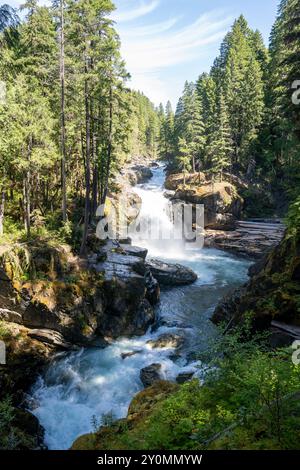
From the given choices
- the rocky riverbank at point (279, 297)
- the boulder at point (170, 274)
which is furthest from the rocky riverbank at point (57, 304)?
the rocky riverbank at point (279, 297)

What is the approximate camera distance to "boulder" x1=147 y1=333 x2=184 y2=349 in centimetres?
1659

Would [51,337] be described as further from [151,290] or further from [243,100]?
[243,100]

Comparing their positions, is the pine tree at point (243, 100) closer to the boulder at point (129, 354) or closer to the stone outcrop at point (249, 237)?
the stone outcrop at point (249, 237)

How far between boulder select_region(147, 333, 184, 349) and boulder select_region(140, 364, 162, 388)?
7.45 feet

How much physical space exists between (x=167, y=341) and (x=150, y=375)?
3.20 meters

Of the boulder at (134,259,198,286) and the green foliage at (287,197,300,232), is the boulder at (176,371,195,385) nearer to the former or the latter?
the green foliage at (287,197,300,232)

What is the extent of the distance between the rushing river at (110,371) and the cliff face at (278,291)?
2350 millimetres

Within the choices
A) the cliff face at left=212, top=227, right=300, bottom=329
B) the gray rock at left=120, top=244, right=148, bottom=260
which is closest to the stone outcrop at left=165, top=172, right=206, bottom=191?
the gray rock at left=120, top=244, right=148, bottom=260

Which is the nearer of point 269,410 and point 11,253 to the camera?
point 269,410

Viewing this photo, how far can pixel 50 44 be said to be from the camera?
899 inches

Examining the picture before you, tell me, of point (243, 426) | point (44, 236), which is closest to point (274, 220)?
point (44, 236)

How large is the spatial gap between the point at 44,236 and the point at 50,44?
559 inches

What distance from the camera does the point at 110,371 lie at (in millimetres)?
14477
